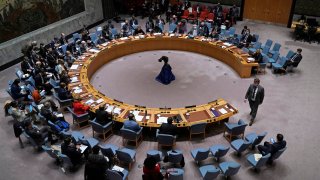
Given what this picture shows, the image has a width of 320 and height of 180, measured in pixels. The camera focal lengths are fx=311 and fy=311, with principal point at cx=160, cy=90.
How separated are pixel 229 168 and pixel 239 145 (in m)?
1.51

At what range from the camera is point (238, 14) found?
21.7 meters

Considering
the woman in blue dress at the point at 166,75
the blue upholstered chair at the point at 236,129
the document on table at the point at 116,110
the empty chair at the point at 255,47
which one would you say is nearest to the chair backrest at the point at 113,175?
the document on table at the point at 116,110

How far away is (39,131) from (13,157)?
1.18 metres

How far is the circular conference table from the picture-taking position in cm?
1044

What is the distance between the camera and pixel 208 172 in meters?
7.93

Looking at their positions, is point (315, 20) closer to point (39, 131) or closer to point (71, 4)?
point (71, 4)

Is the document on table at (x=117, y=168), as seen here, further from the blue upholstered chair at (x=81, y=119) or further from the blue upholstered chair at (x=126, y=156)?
the blue upholstered chair at (x=81, y=119)

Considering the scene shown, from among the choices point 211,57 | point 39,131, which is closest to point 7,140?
point 39,131

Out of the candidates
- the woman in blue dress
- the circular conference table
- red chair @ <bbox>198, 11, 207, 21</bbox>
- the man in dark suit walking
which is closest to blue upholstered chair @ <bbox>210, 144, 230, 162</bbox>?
the circular conference table

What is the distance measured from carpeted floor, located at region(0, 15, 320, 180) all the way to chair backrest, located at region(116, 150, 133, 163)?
16.9 inches

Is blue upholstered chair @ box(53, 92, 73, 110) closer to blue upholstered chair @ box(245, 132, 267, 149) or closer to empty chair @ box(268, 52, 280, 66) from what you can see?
blue upholstered chair @ box(245, 132, 267, 149)

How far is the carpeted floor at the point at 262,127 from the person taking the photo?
356 inches

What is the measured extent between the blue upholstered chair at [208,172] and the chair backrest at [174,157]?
0.66 m

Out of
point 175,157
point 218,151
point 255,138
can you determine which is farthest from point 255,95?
point 175,157
